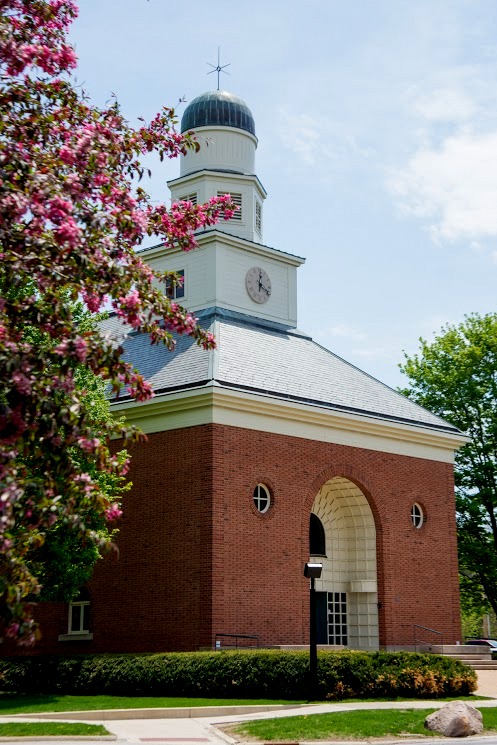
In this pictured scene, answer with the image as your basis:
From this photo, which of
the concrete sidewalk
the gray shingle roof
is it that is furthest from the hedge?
the gray shingle roof

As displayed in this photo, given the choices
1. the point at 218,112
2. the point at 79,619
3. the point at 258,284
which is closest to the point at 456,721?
the point at 79,619

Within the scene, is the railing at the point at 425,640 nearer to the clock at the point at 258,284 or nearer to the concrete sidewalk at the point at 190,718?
the concrete sidewalk at the point at 190,718

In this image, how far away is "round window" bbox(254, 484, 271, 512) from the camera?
25500 mm

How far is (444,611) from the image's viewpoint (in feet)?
97.3

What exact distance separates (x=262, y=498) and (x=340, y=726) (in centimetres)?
1086

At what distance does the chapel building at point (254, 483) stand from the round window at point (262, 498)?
2.1 inches

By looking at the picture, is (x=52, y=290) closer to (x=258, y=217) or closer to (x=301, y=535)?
(x=301, y=535)

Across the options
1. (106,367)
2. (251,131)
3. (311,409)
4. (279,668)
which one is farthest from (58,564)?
(251,131)

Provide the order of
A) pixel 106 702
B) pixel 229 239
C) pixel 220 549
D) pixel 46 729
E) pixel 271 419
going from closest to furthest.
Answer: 1. pixel 46 729
2. pixel 106 702
3. pixel 220 549
4. pixel 271 419
5. pixel 229 239

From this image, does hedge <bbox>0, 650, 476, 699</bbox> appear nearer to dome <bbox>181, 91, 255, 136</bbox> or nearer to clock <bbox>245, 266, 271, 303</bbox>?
clock <bbox>245, 266, 271, 303</bbox>

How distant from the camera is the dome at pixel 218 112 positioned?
3303 cm

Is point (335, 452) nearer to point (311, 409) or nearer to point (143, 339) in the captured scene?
point (311, 409)

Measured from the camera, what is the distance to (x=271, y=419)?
26.0m

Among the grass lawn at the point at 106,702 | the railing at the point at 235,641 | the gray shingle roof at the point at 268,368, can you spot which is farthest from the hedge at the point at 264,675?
the gray shingle roof at the point at 268,368
